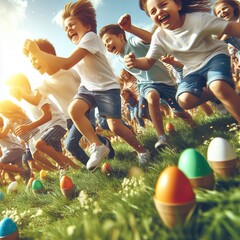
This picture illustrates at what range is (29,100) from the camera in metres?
4.29

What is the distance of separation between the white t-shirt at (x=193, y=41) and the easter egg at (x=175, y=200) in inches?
68.5

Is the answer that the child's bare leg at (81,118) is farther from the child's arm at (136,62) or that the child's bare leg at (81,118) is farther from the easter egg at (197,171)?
the easter egg at (197,171)

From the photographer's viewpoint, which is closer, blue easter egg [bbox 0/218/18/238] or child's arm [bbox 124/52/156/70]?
blue easter egg [bbox 0/218/18/238]

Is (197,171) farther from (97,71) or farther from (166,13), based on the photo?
(97,71)

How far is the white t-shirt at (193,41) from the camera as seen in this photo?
2461mm

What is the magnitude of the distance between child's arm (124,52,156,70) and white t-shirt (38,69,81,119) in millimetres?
1723

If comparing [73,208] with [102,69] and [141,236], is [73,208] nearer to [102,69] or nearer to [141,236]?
[141,236]

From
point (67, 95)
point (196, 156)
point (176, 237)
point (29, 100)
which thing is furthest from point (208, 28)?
point (29, 100)

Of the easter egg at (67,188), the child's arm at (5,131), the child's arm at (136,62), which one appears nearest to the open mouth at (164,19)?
the child's arm at (136,62)

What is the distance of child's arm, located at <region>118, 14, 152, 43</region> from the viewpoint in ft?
9.74

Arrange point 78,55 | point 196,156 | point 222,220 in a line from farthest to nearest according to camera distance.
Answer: point 78,55 → point 196,156 → point 222,220

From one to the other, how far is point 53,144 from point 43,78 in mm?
1079

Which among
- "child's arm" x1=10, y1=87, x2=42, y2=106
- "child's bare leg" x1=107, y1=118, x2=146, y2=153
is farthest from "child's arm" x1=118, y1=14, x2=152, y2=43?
"child's arm" x1=10, y1=87, x2=42, y2=106

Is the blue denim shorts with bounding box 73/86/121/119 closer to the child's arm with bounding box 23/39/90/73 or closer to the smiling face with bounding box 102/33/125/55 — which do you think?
the child's arm with bounding box 23/39/90/73
